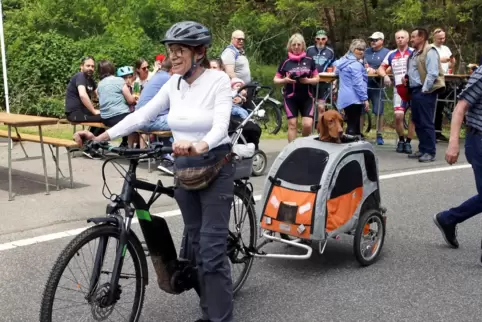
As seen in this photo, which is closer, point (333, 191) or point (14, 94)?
point (333, 191)

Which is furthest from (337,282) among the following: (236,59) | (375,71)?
(375,71)

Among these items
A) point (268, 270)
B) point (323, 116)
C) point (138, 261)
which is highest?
point (323, 116)

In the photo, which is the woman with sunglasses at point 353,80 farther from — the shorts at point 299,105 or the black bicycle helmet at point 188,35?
the black bicycle helmet at point 188,35

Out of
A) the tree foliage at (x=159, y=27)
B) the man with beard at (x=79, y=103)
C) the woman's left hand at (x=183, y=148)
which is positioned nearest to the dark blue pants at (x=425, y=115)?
→ the man with beard at (x=79, y=103)

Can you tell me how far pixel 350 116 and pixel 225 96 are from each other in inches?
306

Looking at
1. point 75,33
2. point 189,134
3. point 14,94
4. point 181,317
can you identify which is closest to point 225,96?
point 189,134

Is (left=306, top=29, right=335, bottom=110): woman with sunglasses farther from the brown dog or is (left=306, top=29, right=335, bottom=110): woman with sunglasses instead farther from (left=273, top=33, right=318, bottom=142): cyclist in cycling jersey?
the brown dog

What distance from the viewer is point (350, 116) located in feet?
38.4

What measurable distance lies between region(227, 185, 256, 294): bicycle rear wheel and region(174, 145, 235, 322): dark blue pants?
59 cm

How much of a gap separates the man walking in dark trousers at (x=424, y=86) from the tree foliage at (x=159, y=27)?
20.7 feet

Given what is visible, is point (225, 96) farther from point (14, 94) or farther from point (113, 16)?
point (113, 16)

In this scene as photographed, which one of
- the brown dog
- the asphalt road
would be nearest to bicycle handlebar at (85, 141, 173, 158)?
the asphalt road

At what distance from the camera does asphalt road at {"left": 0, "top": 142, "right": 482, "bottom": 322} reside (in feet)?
16.2

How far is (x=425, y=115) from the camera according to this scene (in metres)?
11.1
